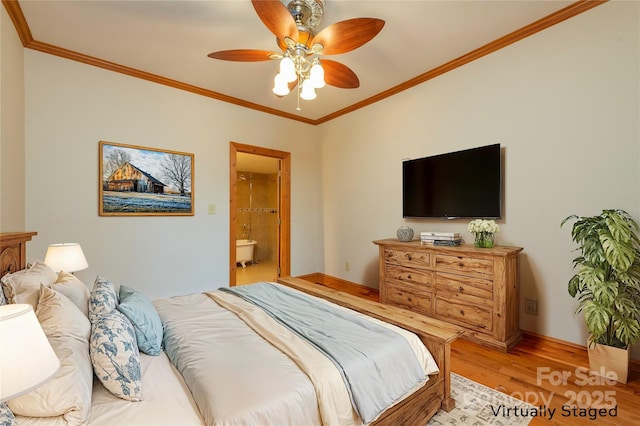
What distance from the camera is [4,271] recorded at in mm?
1400

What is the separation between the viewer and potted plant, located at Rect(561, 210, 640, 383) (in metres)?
1.79

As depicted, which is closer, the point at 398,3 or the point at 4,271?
the point at 4,271

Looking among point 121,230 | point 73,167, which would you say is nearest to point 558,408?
point 121,230

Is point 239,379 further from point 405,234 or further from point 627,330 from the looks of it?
point 405,234

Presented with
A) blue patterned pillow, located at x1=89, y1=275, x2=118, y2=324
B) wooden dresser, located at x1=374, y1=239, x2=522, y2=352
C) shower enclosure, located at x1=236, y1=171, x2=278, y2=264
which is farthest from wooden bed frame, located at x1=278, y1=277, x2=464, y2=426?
shower enclosure, located at x1=236, y1=171, x2=278, y2=264

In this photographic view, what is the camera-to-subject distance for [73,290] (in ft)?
4.75

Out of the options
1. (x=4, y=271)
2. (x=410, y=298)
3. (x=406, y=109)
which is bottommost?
(x=410, y=298)

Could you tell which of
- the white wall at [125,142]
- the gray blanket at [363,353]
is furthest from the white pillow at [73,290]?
the white wall at [125,142]

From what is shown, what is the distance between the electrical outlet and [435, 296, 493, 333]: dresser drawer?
1.49 ft

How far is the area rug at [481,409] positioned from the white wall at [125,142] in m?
3.01

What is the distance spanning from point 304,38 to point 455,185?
206cm

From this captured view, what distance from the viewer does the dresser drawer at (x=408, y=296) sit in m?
2.87

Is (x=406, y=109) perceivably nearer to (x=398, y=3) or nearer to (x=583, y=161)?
(x=398, y=3)

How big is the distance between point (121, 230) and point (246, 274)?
86.4 inches
